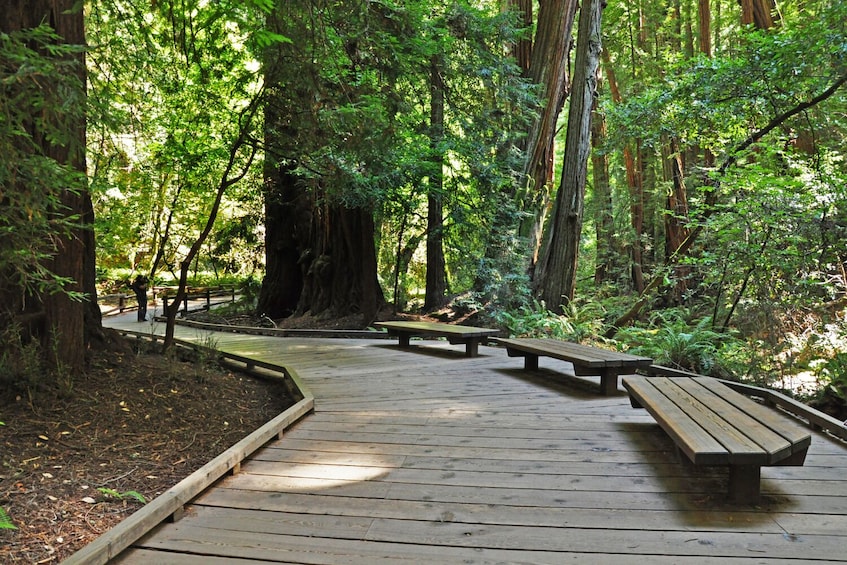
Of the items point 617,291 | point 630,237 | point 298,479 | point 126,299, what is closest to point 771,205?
point 298,479

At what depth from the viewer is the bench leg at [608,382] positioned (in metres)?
5.49

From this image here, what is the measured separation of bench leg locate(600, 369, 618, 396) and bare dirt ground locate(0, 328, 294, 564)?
3377mm

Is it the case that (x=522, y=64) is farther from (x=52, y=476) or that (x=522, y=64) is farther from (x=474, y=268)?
(x=52, y=476)

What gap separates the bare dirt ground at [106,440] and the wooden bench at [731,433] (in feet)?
10.5

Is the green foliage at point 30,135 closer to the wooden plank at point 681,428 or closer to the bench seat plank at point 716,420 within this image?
the wooden plank at point 681,428

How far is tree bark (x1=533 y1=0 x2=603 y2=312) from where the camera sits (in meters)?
11.2

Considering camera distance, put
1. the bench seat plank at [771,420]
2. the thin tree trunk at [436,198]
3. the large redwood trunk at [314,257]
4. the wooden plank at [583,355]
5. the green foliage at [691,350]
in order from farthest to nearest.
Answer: the large redwood trunk at [314,257]
the thin tree trunk at [436,198]
the green foliage at [691,350]
the wooden plank at [583,355]
the bench seat plank at [771,420]

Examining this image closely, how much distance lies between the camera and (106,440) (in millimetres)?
4203

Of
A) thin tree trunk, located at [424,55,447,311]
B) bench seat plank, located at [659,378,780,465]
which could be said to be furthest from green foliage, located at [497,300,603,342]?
bench seat plank, located at [659,378,780,465]

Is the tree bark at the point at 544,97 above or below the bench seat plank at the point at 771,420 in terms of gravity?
above

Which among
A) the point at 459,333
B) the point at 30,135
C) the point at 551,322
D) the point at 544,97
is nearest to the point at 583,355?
the point at 459,333

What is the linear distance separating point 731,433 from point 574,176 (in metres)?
8.84

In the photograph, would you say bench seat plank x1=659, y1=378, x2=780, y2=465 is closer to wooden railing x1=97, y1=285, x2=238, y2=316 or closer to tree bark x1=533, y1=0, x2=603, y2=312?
tree bark x1=533, y1=0, x2=603, y2=312

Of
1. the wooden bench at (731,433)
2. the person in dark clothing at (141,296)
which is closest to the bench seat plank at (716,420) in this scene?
the wooden bench at (731,433)
